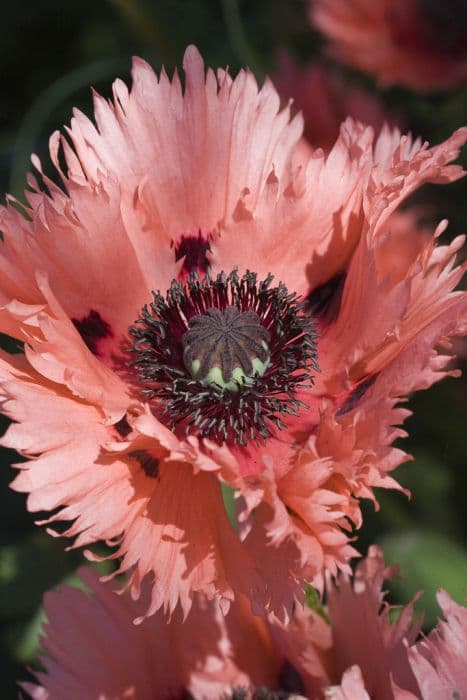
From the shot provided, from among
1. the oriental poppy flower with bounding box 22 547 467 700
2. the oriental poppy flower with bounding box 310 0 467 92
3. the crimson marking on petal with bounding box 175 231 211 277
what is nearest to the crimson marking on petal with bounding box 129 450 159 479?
the oriental poppy flower with bounding box 22 547 467 700

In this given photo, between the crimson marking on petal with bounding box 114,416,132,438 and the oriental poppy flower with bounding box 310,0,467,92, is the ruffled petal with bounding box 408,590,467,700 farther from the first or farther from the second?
the oriental poppy flower with bounding box 310,0,467,92

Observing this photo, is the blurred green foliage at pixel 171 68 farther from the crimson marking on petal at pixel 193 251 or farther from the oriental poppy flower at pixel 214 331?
the crimson marking on petal at pixel 193 251

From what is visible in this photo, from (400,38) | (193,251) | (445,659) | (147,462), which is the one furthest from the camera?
(400,38)

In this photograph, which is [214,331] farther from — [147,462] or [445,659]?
[445,659]

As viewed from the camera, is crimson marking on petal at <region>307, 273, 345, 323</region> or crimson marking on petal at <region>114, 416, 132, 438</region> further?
crimson marking on petal at <region>307, 273, 345, 323</region>

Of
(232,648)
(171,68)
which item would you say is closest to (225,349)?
(232,648)

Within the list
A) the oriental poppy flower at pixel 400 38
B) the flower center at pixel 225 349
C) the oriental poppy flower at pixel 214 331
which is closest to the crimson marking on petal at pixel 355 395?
the oriental poppy flower at pixel 214 331

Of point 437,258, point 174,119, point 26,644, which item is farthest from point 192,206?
point 26,644
